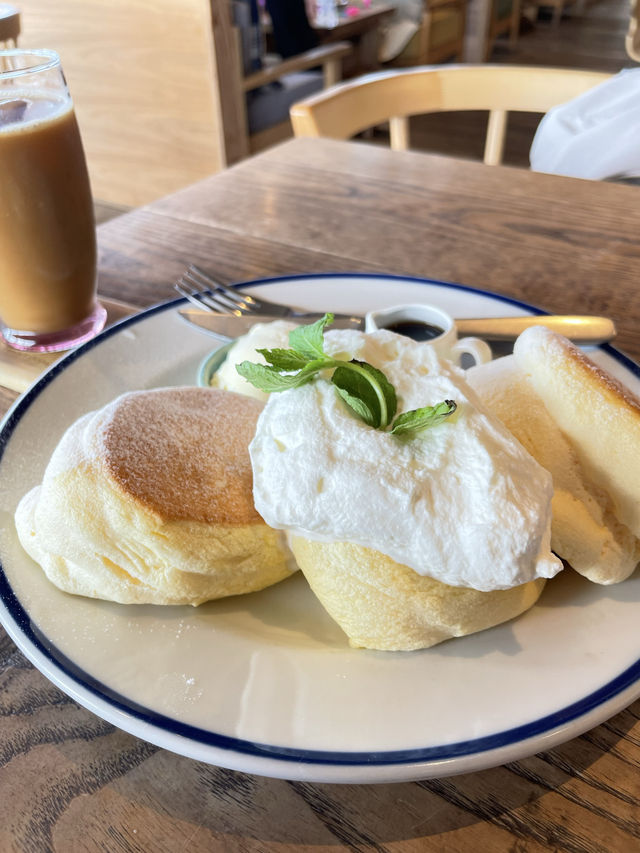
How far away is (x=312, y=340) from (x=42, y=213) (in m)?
0.48

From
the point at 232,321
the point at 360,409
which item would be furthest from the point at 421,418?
the point at 232,321

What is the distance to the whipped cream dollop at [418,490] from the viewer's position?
0.47 metres

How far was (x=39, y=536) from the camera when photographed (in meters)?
0.58

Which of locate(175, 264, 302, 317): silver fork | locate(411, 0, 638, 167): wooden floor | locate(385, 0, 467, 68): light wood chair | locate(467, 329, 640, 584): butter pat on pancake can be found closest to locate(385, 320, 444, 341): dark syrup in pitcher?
locate(175, 264, 302, 317): silver fork

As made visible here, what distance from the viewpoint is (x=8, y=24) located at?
2.82ft

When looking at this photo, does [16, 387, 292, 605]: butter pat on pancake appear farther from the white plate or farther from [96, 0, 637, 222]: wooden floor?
Answer: [96, 0, 637, 222]: wooden floor

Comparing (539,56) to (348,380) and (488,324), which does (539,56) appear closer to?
(488,324)

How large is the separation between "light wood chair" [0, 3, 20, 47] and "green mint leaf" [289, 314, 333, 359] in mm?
617

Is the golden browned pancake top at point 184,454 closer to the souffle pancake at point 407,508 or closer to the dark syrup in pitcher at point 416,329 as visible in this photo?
the souffle pancake at point 407,508

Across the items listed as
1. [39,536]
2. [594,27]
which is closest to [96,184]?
[39,536]

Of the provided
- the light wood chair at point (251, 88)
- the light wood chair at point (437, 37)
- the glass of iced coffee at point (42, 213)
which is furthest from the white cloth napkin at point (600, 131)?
the light wood chair at point (437, 37)

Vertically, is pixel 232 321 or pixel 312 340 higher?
pixel 312 340

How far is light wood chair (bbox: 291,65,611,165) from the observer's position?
1648 millimetres

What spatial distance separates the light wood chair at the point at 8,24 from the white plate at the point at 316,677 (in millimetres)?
582
